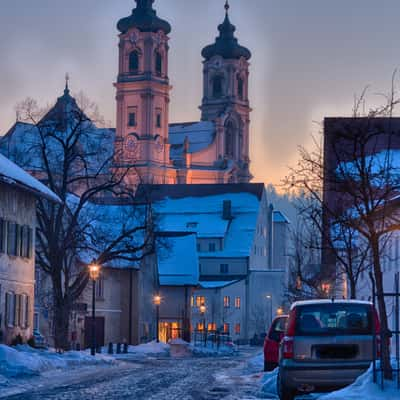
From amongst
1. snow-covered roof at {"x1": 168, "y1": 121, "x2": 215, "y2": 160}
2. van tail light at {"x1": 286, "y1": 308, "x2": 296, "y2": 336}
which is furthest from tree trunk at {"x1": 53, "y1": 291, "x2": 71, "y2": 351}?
A: snow-covered roof at {"x1": 168, "y1": 121, "x2": 215, "y2": 160}

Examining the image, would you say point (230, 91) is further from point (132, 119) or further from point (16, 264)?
point (16, 264)

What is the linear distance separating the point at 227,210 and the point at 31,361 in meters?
91.6

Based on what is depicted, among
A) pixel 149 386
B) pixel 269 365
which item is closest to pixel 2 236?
pixel 269 365

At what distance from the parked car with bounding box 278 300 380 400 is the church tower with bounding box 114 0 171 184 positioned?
155 meters

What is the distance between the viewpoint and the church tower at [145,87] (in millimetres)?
174625

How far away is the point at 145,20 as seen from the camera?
175250mm

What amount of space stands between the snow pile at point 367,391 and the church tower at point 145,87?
157590mm

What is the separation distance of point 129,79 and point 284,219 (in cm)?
4217

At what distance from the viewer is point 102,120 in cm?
4859

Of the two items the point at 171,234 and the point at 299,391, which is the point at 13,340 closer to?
the point at 299,391

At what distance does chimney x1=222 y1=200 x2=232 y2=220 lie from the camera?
12394cm

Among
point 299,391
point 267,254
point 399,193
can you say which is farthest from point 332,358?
point 267,254

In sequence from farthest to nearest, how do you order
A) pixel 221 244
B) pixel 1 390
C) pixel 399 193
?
pixel 221 244
pixel 399 193
pixel 1 390

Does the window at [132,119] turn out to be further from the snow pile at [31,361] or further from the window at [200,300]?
the snow pile at [31,361]
